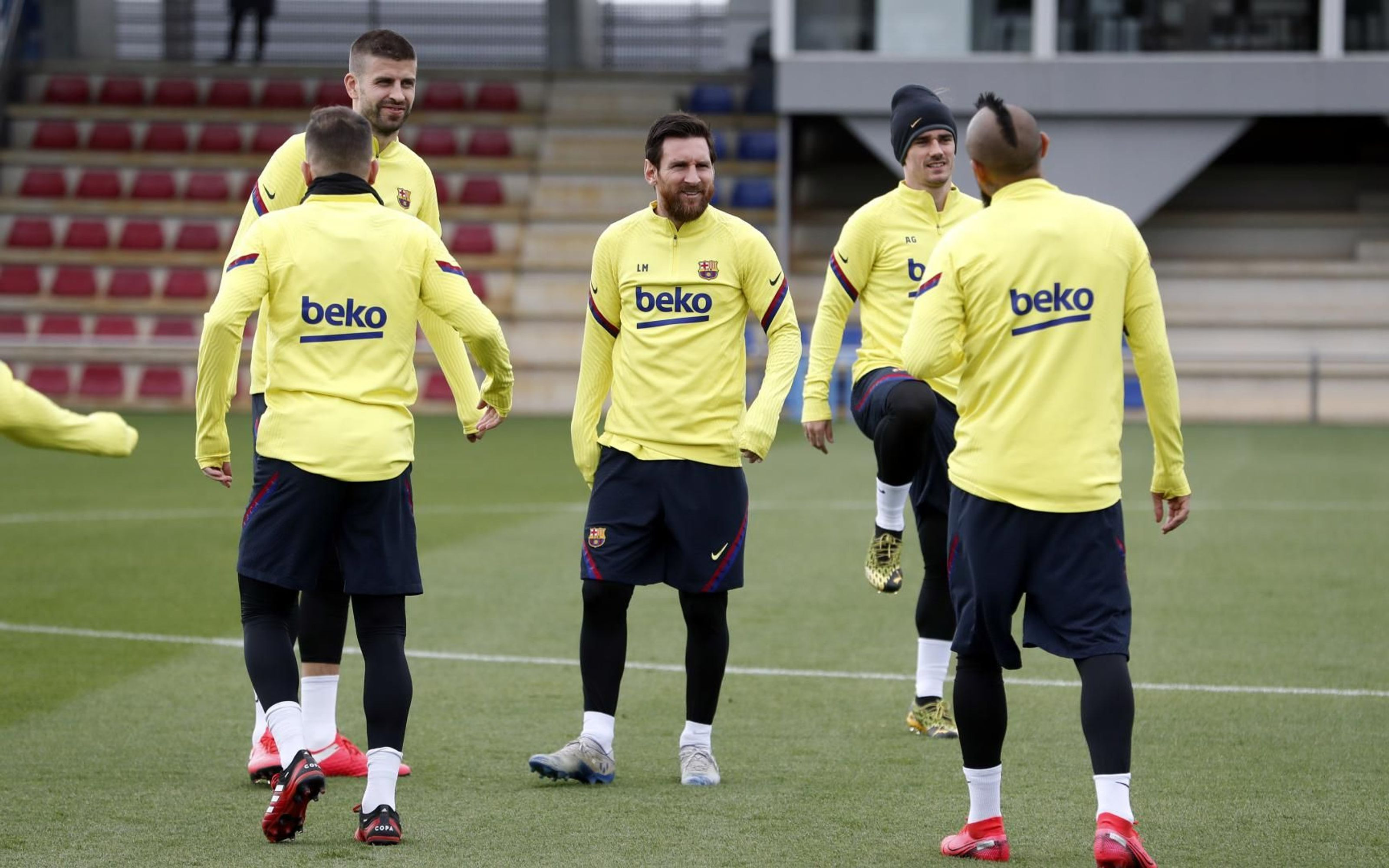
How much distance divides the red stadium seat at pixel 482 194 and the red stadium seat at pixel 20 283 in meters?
5.78

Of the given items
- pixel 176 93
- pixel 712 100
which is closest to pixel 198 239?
pixel 176 93

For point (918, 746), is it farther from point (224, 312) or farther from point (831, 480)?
point (831, 480)

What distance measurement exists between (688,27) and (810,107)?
10.2 metres

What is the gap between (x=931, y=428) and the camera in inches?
229

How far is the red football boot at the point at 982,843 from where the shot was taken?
4355mm

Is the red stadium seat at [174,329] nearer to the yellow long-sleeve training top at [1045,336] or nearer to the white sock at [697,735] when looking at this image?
→ the white sock at [697,735]

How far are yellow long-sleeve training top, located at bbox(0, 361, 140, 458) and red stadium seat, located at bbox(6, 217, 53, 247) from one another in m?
20.8

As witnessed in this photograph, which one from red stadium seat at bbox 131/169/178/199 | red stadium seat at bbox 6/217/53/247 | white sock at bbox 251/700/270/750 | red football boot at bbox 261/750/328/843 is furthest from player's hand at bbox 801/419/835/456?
red stadium seat at bbox 131/169/178/199

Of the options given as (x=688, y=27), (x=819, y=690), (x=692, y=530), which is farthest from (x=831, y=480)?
(x=688, y=27)

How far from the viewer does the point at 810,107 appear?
22.1 meters

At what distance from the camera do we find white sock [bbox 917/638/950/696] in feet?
19.5

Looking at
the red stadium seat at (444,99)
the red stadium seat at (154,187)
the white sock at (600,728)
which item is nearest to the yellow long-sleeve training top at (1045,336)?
the white sock at (600,728)

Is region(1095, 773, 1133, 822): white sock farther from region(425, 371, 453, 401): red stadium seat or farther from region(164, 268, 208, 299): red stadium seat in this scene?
region(164, 268, 208, 299): red stadium seat

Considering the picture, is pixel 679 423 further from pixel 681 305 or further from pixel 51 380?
pixel 51 380
